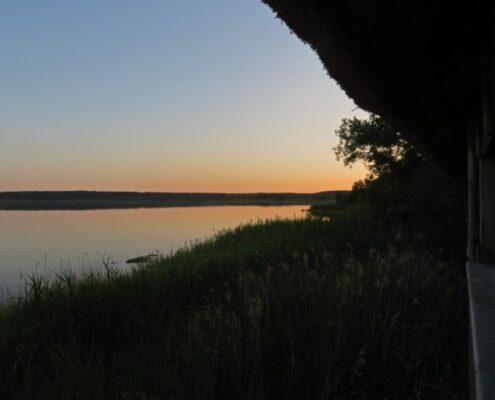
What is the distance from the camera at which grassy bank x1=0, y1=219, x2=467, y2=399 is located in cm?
376

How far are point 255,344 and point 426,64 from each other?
262 centimetres

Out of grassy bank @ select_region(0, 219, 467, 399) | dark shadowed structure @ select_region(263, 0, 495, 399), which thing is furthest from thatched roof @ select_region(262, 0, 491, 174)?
Result: grassy bank @ select_region(0, 219, 467, 399)

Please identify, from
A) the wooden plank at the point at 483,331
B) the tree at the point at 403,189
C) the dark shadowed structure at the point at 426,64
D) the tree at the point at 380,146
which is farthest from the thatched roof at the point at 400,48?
the tree at the point at 380,146

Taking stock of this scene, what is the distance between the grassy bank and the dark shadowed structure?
1.11 metres

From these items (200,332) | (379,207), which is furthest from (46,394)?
(379,207)

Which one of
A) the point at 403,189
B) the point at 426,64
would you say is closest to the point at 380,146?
the point at 403,189

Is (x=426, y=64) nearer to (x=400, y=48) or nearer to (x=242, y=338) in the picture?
(x=400, y=48)

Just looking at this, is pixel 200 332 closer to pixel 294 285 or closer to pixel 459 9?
pixel 294 285

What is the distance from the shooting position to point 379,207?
20.5 meters

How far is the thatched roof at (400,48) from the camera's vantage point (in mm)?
2629

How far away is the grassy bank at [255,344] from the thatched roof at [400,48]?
6.01ft

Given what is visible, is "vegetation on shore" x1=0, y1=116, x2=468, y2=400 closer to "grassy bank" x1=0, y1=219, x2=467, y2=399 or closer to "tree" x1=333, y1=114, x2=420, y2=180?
"grassy bank" x1=0, y1=219, x2=467, y2=399

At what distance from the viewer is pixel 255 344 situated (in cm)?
411

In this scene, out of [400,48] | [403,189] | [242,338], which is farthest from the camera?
[403,189]
